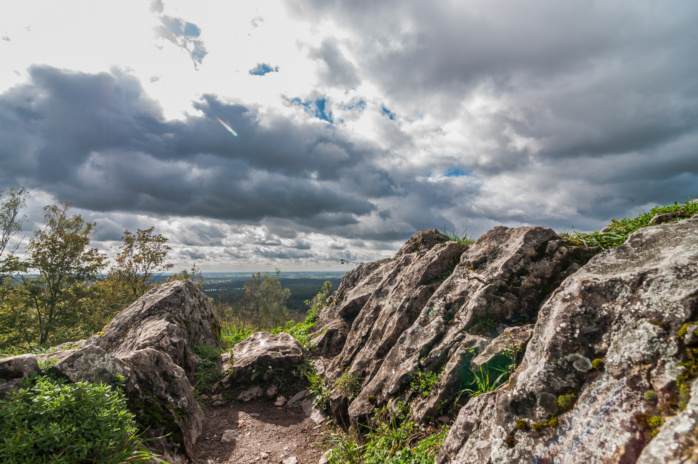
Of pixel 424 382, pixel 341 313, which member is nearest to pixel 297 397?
pixel 341 313

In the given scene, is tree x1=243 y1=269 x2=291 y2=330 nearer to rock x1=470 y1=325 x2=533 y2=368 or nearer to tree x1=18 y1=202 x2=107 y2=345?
tree x1=18 y1=202 x2=107 y2=345

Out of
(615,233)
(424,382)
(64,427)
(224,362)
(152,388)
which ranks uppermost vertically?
(615,233)

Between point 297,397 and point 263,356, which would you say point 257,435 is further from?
point 263,356

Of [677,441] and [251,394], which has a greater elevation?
[677,441]

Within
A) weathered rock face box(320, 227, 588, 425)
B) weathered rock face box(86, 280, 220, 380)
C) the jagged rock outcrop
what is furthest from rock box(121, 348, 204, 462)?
weathered rock face box(320, 227, 588, 425)

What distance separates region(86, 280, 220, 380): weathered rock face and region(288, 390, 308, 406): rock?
162 inches

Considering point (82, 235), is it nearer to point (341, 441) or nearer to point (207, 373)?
point (207, 373)

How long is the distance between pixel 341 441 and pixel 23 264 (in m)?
41.7

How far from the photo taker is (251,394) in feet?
37.1

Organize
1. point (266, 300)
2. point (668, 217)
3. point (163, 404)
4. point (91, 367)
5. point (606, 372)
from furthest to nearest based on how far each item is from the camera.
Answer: point (266, 300)
point (163, 404)
point (668, 217)
point (91, 367)
point (606, 372)

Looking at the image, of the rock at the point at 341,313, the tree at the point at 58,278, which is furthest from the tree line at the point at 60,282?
the rock at the point at 341,313

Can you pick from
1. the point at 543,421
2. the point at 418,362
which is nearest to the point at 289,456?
the point at 418,362

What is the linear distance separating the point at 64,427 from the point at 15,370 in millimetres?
1747

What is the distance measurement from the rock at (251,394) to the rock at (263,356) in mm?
471
